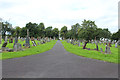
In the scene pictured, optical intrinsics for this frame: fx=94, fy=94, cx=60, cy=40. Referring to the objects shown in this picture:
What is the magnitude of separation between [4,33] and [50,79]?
64.1 m

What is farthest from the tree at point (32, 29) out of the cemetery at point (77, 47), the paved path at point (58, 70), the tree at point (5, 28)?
the paved path at point (58, 70)

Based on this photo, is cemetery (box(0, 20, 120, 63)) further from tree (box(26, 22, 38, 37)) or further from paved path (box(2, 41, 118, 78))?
paved path (box(2, 41, 118, 78))

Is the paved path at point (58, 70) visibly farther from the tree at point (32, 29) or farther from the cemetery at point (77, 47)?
the tree at point (32, 29)

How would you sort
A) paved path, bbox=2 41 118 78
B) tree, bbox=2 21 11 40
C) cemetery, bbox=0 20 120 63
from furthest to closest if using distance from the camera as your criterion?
tree, bbox=2 21 11 40
cemetery, bbox=0 20 120 63
paved path, bbox=2 41 118 78

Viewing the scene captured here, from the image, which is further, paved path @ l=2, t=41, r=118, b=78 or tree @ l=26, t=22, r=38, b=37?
tree @ l=26, t=22, r=38, b=37

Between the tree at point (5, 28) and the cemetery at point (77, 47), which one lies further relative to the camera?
the tree at point (5, 28)

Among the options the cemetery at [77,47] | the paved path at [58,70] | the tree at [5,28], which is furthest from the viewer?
the tree at [5,28]

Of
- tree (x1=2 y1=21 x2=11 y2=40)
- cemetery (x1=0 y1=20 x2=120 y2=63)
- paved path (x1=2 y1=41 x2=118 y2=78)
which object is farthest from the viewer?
tree (x1=2 y1=21 x2=11 y2=40)

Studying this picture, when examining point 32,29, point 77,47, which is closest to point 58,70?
point 77,47

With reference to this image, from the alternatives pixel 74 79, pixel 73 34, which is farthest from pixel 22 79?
pixel 73 34

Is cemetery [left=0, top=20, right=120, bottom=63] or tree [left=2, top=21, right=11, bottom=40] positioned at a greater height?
tree [left=2, top=21, right=11, bottom=40]

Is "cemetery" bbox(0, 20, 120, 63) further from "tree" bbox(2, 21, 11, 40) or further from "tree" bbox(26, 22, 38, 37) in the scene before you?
"tree" bbox(2, 21, 11, 40)

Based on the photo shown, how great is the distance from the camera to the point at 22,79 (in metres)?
4.69

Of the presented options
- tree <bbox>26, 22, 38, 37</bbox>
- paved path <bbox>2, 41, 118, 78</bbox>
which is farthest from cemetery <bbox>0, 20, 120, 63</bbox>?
paved path <bbox>2, 41, 118, 78</bbox>
